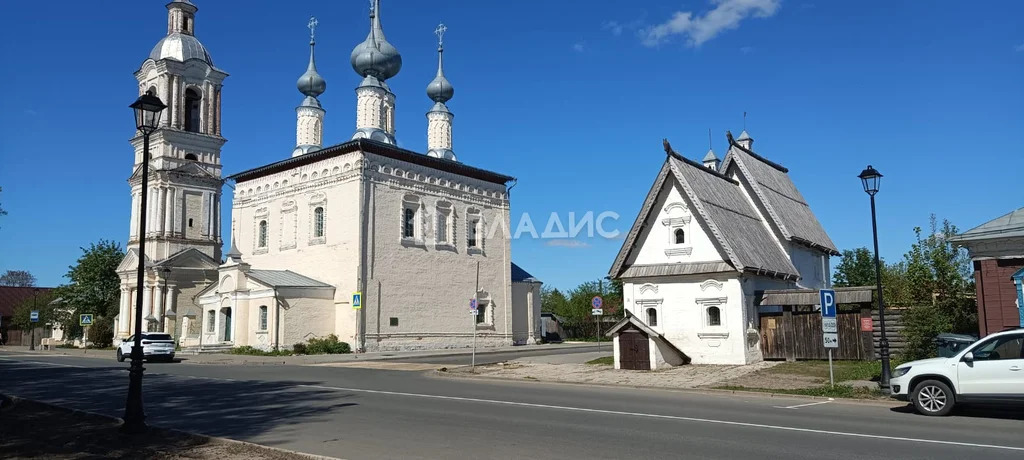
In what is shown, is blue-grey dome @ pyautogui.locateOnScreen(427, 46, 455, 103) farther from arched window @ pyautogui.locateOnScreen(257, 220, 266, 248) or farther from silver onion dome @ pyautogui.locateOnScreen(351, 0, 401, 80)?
arched window @ pyautogui.locateOnScreen(257, 220, 266, 248)

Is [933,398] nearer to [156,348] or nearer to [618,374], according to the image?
[618,374]

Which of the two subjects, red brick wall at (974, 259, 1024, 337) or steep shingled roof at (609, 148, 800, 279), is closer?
red brick wall at (974, 259, 1024, 337)

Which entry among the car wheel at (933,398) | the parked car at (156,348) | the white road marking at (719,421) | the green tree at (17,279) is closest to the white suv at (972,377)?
the car wheel at (933,398)

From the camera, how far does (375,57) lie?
147 ft

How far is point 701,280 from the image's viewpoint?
24.5 meters

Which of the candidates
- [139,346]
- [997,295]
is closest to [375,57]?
[997,295]

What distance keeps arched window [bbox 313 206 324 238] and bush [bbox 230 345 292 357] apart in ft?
23.8

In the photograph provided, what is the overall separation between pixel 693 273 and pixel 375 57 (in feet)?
89.1

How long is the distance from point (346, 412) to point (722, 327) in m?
A: 14.4

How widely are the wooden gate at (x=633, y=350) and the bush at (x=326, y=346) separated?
17999 millimetres

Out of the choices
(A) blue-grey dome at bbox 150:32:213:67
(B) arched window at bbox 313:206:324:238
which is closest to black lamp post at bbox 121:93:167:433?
(B) arched window at bbox 313:206:324:238

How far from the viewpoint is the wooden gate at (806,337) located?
931 inches

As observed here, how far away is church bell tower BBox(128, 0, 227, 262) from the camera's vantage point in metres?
48.0

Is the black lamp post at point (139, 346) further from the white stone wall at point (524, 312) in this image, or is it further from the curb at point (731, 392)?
the white stone wall at point (524, 312)
